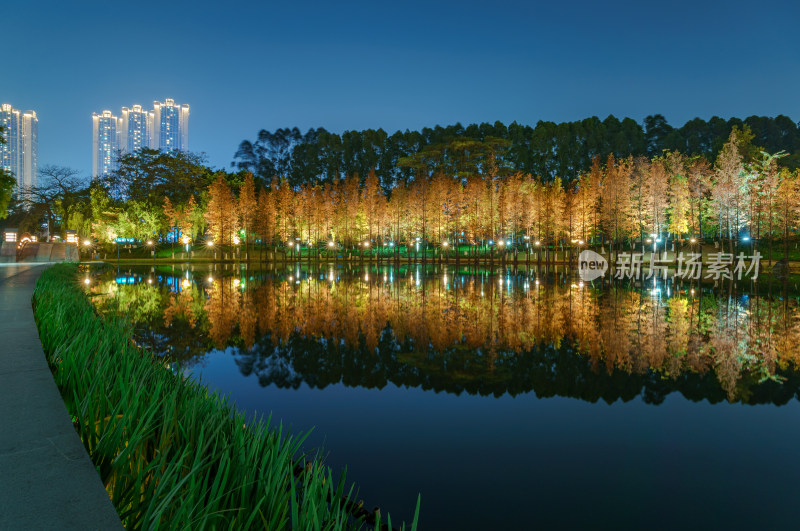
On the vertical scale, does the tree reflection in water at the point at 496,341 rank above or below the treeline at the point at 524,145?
below

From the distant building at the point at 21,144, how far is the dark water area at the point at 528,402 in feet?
669

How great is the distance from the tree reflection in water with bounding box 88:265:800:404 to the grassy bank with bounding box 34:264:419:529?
3802mm

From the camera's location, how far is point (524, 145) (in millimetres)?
86750

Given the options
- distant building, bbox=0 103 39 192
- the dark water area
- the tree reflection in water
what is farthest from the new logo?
distant building, bbox=0 103 39 192

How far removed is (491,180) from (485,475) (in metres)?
46.9

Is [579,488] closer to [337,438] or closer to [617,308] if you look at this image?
[337,438]

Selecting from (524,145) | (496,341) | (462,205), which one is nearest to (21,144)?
(524,145)

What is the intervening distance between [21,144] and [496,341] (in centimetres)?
22204

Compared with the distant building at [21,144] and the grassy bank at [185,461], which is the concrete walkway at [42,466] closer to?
the grassy bank at [185,461]

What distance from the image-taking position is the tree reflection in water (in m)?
7.21

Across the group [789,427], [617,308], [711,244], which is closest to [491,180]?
[711,244]

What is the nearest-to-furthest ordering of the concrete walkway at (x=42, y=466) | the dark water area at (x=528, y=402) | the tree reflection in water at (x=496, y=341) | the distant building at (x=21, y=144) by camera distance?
1. the concrete walkway at (x=42, y=466)
2. the dark water area at (x=528, y=402)
3. the tree reflection in water at (x=496, y=341)
4. the distant building at (x=21, y=144)

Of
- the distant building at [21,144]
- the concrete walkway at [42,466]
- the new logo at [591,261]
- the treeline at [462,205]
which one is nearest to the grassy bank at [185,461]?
the concrete walkway at [42,466]

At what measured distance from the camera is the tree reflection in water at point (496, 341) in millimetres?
7211
